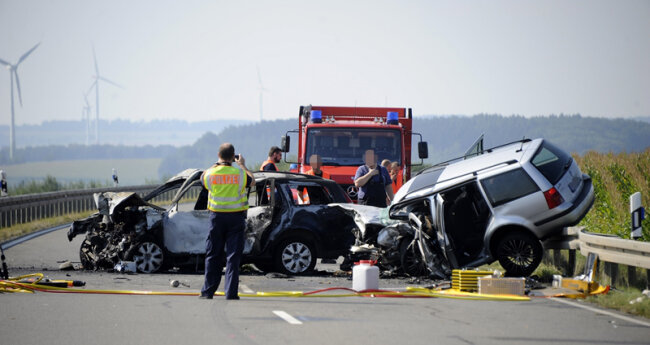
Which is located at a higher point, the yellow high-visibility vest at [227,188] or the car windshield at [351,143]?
the car windshield at [351,143]

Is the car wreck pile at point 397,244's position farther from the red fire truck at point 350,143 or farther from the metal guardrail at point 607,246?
the red fire truck at point 350,143

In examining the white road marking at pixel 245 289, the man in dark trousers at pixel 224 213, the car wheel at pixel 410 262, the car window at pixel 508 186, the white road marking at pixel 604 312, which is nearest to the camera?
the white road marking at pixel 604 312

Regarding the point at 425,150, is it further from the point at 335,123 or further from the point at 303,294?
the point at 303,294

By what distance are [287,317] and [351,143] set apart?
12617mm

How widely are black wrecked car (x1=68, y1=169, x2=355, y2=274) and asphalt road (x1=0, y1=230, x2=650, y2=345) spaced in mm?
1975

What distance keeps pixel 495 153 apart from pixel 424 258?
219cm

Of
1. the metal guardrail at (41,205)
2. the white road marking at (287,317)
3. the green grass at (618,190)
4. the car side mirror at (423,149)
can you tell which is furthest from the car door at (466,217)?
the metal guardrail at (41,205)

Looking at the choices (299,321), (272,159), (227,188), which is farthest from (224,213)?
(272,159)

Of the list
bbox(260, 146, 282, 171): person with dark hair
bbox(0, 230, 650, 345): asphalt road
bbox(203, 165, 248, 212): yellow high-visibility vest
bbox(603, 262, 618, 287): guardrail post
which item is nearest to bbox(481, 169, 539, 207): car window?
bbox(603, 262, 618, 287): guardrail post

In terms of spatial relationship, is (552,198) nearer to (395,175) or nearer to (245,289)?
(245,289)

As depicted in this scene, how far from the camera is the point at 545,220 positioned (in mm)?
14297

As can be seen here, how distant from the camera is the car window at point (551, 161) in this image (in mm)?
14453

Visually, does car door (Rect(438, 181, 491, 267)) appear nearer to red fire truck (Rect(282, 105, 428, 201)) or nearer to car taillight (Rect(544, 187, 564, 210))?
car taillight (Rect(544, 187, 564, 210))

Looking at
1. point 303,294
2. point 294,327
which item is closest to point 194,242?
point 303,294
